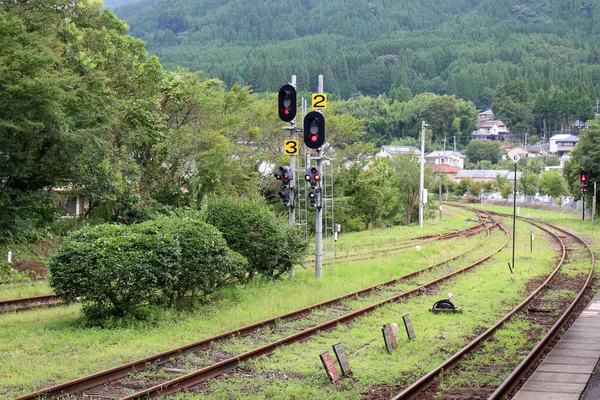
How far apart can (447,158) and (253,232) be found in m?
111

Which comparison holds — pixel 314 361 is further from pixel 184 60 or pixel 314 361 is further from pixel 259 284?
pixel 184 60

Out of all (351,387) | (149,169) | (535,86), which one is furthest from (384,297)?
(535,86)

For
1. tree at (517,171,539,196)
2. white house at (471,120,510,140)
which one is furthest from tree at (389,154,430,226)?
white house at (471,120,510,140)

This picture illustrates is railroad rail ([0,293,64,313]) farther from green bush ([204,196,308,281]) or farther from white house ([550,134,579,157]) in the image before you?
white house ([550,134,579,157])

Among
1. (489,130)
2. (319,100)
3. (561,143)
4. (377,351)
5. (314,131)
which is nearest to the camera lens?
(377,351)

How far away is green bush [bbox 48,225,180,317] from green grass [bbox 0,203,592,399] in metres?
0.67

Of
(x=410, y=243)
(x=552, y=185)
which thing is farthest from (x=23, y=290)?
(x=552, y=185)

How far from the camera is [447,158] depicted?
128 m

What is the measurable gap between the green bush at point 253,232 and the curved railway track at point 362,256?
4.89 m

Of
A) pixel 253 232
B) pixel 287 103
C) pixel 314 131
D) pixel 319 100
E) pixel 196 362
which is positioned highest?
pixel 319 100

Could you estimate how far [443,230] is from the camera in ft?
150

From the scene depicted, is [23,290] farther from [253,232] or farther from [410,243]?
[410,243]

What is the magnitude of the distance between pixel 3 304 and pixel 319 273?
31.0 feet

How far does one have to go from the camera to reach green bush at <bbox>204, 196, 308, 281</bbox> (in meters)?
21.0
